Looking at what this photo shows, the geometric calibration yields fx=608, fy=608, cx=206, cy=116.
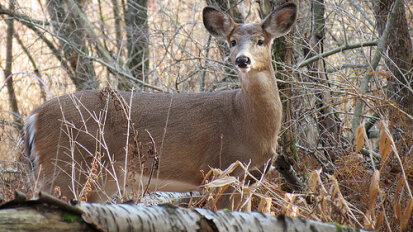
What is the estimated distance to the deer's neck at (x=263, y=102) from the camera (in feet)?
17.0

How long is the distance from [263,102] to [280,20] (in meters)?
0.79

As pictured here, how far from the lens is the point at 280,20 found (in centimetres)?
543

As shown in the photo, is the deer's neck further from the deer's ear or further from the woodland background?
the deer's ear

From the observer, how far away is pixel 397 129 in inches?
202

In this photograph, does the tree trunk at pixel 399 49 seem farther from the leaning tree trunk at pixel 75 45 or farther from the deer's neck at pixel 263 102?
the leaning tree trunk at pixel 75 45

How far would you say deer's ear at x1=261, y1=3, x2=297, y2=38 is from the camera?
541cm

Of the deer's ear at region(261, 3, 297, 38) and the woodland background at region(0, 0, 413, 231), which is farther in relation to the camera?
the deer's ear at region(261, 3, 297, 38)

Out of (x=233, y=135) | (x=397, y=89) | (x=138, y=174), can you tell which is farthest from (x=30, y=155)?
(x=397, y=89)

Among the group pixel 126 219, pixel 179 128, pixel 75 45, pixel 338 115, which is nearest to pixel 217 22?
pixel 179 128

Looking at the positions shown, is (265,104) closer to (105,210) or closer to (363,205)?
(363,205)

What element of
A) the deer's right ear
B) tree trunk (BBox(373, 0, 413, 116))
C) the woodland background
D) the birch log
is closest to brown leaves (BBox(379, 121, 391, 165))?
the woodland background

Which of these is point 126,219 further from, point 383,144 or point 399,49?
point 399,49

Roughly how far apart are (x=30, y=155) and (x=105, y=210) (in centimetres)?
345

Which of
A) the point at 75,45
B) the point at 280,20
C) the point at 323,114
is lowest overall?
the point at 323,114
